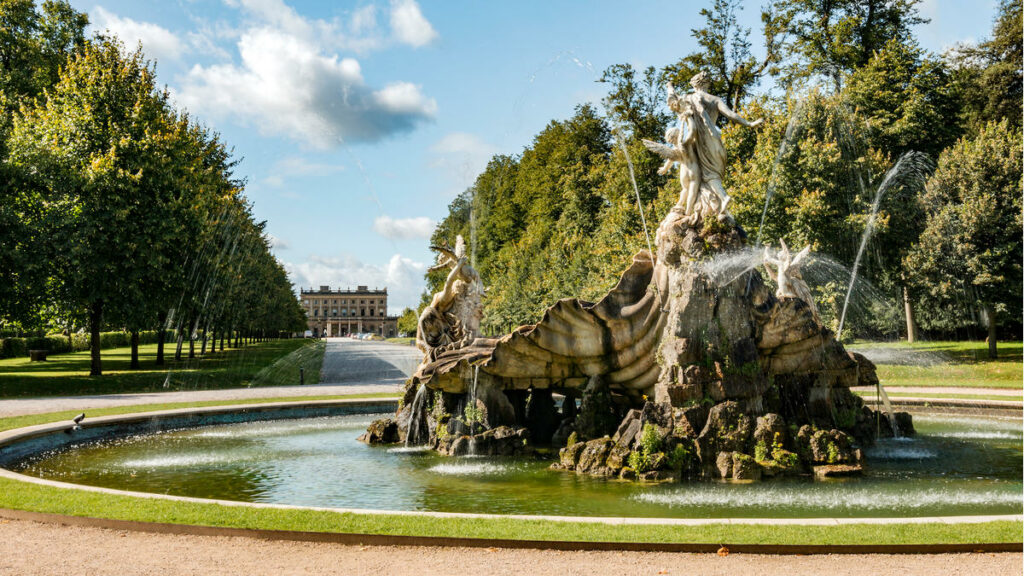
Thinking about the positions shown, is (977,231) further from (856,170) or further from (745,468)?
(745,468)

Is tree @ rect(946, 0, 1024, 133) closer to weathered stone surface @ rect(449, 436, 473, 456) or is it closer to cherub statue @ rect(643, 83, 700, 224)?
cherub statue @ rect(643, 83, 700, 224)

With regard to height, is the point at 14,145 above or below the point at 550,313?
above

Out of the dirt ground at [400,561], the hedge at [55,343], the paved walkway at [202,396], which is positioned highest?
the hedge at [55,343]

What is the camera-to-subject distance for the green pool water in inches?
410

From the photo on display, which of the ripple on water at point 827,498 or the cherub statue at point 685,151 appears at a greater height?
the cherub statue at point 685,151

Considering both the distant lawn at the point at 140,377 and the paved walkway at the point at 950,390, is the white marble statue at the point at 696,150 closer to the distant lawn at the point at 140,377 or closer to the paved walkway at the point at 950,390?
the paved walkway at the point at 950,390

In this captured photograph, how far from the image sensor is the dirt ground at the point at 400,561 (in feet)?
23.2

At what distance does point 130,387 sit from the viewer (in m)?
30.5

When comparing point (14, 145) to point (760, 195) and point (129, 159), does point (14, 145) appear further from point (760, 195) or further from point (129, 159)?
point (760, 195)

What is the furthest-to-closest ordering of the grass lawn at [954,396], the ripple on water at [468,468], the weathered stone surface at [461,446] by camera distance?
1. the grass lawn at [954,396]
2. the weathered stone surface at [461,446]
3. the ripple on water at [468,468]

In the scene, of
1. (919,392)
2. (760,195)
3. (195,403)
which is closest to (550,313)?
(195,403)

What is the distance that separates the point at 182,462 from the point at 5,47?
3752 cm

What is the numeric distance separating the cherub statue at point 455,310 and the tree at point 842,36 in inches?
1165

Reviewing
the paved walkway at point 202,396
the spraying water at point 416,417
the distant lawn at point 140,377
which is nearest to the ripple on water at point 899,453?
the spraying water at point 416,417
